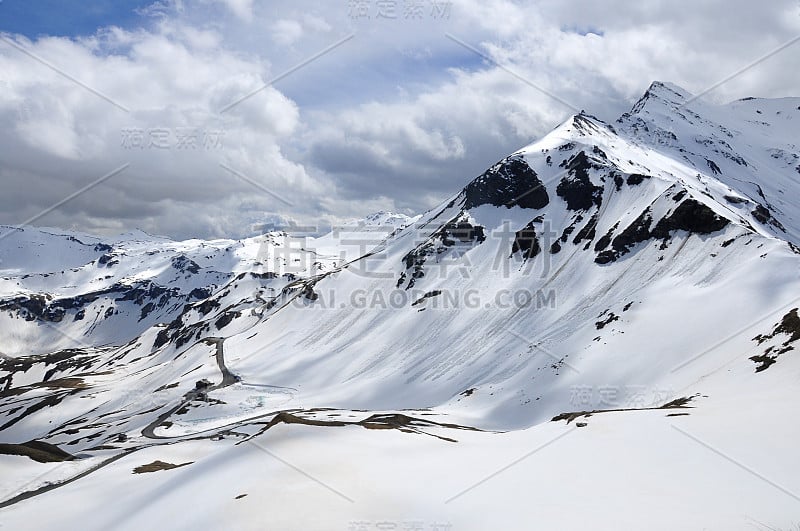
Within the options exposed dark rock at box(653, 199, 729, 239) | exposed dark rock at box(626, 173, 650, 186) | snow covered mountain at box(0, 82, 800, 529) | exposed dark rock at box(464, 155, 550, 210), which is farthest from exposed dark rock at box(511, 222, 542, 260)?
exposed dark rock at box(653, 199, 729, 239)

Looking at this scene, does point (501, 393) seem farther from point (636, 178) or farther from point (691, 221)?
point (636, 178)

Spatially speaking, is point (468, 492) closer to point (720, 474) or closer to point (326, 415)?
point (720, 474)

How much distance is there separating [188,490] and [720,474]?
26694 mm

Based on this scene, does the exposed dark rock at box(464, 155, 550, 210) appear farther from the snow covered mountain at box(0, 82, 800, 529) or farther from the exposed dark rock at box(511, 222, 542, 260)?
the exposed dark rock at box(511, 222, 542, 260)

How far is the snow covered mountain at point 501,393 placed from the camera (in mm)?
20391

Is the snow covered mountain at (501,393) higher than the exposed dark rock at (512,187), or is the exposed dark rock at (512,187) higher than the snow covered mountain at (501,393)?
the exposed dark rock at (512,187)

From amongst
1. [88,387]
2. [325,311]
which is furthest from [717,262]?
[88,387]

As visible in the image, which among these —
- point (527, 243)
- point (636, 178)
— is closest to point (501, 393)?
point (527, 243)

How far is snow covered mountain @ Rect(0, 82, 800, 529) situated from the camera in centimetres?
2039

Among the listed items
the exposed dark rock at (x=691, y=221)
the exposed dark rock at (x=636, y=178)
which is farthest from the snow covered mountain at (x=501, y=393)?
the exposed dark rock at (x=636, y=178)

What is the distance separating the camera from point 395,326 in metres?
146

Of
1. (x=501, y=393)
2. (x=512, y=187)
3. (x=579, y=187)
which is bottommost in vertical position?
(x=501, y=393)

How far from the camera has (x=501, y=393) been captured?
85.8 meters

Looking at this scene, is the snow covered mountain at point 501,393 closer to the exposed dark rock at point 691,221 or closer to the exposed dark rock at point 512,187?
the exposed dark rock at point 691,221
